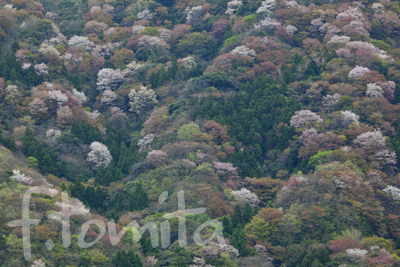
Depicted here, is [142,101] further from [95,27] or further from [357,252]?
[357,252]

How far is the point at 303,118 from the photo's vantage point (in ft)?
211

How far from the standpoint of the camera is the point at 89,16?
95125mm

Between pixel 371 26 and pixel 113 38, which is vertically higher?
pixel 371 26

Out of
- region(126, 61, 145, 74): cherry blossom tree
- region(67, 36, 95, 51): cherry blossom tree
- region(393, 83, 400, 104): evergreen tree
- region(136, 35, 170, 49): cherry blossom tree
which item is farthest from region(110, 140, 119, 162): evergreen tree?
region(393, 83, 400, 104): evergreen tree

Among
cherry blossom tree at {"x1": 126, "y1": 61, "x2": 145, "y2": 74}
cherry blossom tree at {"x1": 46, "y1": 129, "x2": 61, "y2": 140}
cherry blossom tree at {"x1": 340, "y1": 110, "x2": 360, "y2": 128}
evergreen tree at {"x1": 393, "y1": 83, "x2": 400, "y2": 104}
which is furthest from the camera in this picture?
cherry blossom tree at {"x1": 126, "y1": 61, "x2": 145, "y2": 74}

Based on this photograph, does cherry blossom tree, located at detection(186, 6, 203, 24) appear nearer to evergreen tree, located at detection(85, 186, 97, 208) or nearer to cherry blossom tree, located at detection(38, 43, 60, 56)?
cherry blossom tree, located at detection(38, 43, 60, 56)

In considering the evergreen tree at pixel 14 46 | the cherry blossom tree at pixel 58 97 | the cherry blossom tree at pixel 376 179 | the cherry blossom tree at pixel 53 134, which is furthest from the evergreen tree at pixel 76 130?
the cherry blossom tree at pixel 376 179

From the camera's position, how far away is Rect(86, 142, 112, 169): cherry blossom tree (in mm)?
64812

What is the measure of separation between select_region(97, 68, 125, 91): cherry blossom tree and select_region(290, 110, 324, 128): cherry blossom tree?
1018 inches

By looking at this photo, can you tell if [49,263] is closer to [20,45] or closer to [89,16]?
[20,45]

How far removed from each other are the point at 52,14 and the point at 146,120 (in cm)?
3117

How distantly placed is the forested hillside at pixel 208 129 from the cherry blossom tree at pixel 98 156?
0.16 m

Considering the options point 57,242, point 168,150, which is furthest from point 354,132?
point 57,242

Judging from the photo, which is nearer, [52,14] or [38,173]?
[38,173]
